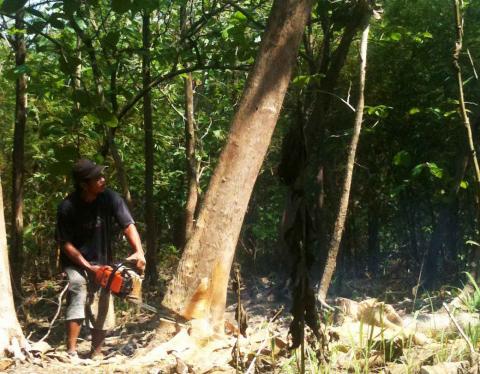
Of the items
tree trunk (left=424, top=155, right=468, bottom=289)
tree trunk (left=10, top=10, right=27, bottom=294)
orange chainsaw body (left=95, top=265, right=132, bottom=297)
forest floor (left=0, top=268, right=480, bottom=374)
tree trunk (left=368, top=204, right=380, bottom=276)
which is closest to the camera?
forest floor (left=0, top=268, right=480, bottom=374)

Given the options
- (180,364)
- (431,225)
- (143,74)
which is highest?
(143,74)

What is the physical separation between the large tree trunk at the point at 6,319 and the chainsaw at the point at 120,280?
107 centimetres

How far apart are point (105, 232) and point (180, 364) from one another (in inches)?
106

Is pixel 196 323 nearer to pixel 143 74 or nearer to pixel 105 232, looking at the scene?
pixel 105 232

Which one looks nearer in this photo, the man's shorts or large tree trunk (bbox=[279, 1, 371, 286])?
large tree trunk (bbox=[279, 1, 371, 286])

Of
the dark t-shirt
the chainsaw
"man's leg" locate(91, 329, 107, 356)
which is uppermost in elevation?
the dark t-shirt

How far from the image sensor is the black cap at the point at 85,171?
236 inches

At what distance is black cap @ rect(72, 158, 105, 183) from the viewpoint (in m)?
6.00

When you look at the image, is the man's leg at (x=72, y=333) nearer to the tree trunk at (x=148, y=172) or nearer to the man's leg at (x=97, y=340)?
the man's leg at (x=97, y=340)

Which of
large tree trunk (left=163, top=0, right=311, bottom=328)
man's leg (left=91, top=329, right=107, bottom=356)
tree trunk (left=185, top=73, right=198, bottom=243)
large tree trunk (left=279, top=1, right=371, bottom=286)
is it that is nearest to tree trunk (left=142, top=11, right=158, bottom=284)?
tree trunk (left=185, top=73, right=198, bottom=243)

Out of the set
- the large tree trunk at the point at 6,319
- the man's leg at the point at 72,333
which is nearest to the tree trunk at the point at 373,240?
the man's leg at the point at 72,333

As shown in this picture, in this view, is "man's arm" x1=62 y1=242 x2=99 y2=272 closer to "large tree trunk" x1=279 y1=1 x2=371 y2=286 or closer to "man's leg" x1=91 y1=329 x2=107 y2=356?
"man's leg" x1=91 y1=329 x2=107 y2=356

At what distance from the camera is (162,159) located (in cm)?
1267

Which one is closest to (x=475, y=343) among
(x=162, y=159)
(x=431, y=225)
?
(x=431, y=225)
